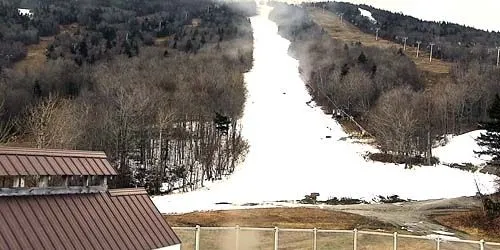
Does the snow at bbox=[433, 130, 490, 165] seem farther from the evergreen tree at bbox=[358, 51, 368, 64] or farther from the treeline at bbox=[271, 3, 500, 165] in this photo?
the evergreen tree at bbox=[358, 51, 368, 64]

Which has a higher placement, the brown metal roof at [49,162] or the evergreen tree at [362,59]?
the brown metal roof at [49,162]

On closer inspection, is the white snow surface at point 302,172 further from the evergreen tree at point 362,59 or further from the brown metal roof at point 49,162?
the brown metal roof at point 49,162

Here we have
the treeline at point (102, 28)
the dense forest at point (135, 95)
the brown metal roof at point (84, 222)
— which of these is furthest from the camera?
the treeline at point (102, 28)

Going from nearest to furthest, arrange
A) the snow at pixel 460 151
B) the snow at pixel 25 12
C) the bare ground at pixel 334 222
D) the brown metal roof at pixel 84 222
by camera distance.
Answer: the brown metal roof at pixel 84 222, the bare ground at pixel 334 222, the snow at pixel 460 151, the snow at pixel 25 12

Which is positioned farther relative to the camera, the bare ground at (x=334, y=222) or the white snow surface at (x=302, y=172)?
the white snow surface at (x=302, y=172)

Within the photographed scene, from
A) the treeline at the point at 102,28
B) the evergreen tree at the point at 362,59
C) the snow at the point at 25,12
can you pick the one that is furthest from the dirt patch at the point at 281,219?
the snow at the point at 25,12

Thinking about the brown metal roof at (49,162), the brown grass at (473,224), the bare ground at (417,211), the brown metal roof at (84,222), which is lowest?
the bare ground at (417,211)

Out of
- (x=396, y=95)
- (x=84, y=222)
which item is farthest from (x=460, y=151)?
(x=84, y=222)
